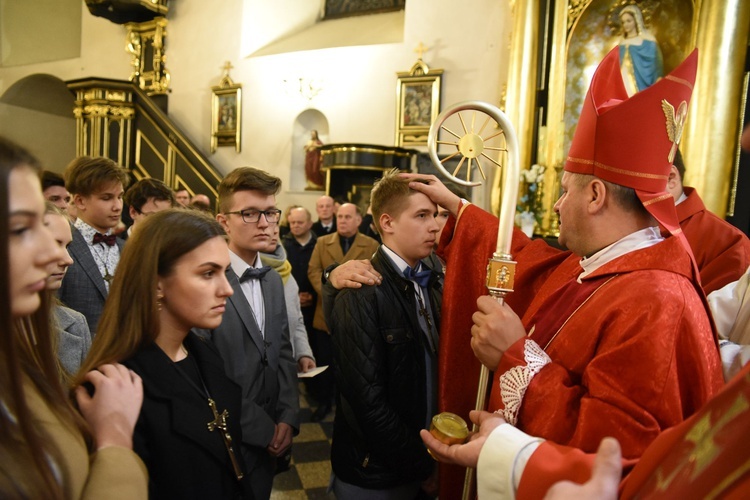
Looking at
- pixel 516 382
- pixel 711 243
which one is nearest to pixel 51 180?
pixel 516 382

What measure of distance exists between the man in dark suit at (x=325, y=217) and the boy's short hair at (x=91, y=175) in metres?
3.21

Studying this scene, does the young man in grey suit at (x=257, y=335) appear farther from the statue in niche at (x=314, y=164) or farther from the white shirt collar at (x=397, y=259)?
the statue in niche at (x=314, y=164)

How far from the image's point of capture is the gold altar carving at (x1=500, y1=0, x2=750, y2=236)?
490cm

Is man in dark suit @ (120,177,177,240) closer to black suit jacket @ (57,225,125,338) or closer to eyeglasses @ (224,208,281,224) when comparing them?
black suit jacket @ (57,225,125,338)

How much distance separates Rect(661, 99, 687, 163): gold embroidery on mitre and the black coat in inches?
57.6

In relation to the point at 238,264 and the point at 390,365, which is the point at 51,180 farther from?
the point at 390,365

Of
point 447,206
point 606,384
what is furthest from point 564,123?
point 606,384

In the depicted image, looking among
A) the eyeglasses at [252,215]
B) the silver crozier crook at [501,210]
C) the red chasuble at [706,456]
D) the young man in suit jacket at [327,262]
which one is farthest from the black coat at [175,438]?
the young man in suit jacket at [327,262]

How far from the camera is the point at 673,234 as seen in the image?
134cm

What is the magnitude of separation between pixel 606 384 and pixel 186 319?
109 centimetres

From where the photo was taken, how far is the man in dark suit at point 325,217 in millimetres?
5941

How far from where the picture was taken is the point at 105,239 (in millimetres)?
2625

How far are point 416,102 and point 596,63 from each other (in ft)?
10.1

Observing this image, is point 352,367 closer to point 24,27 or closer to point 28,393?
point 28,393
